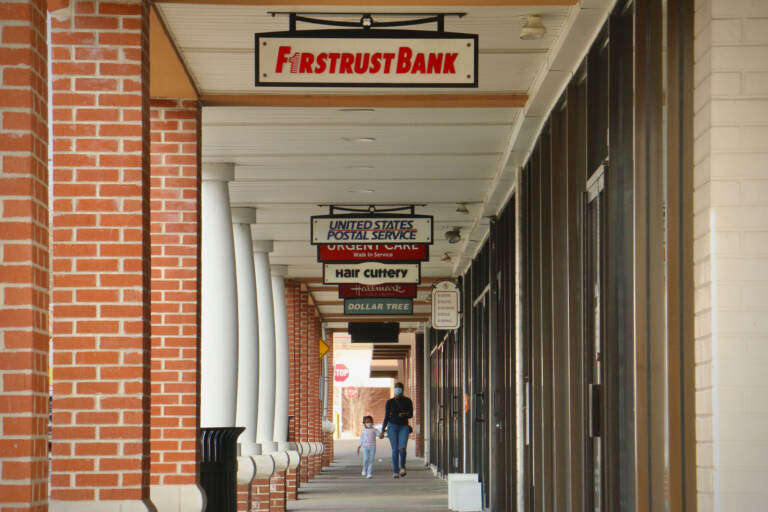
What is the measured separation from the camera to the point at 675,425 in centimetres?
541

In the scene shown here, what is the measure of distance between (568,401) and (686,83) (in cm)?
366

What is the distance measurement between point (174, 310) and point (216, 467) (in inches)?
56.8

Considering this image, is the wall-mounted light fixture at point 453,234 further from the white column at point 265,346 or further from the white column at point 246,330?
the white column at point 246,330

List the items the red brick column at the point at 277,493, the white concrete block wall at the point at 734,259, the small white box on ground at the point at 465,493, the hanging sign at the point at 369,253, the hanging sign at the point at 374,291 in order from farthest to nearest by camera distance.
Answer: the hanging sign at the point at 374,291 < the red brick column at the point at 277,493 < the small white box on ground at the point at 465,493 < the hanging sign at the point at 369,253 < the white concrete block wall at the point at 734,259

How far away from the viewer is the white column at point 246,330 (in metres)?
13.7

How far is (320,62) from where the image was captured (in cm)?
678

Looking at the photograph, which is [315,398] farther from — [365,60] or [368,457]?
[365,60]

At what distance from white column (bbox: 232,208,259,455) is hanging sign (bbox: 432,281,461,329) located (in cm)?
524

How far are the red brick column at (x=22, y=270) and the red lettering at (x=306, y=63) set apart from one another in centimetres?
240

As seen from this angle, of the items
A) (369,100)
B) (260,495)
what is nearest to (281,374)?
(260,495)

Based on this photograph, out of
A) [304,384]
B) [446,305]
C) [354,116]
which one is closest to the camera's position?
[354,116]

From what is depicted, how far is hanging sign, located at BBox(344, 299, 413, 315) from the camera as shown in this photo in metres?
17.9

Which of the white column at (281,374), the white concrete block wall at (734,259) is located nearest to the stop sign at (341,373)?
the white column at (281,374)

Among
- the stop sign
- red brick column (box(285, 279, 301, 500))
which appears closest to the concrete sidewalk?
red brick column (box(285, 279, 301, 500))
